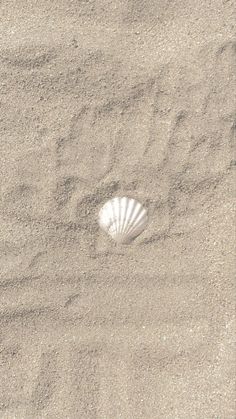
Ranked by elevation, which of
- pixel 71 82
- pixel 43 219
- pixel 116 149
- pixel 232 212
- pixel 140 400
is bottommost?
pixel 140 400

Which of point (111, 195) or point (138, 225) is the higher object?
point (111, 195)

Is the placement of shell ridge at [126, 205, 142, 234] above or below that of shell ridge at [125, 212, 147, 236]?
above

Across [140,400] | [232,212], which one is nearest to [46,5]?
[232,212]

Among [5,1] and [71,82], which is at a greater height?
[5,1]

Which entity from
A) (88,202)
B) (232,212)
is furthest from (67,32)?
(232,212)

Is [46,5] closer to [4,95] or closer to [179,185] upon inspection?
[4,95]

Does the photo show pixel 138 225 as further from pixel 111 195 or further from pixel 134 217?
pixel 111 195

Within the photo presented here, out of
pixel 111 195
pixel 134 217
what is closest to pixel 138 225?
pixel 134 217
